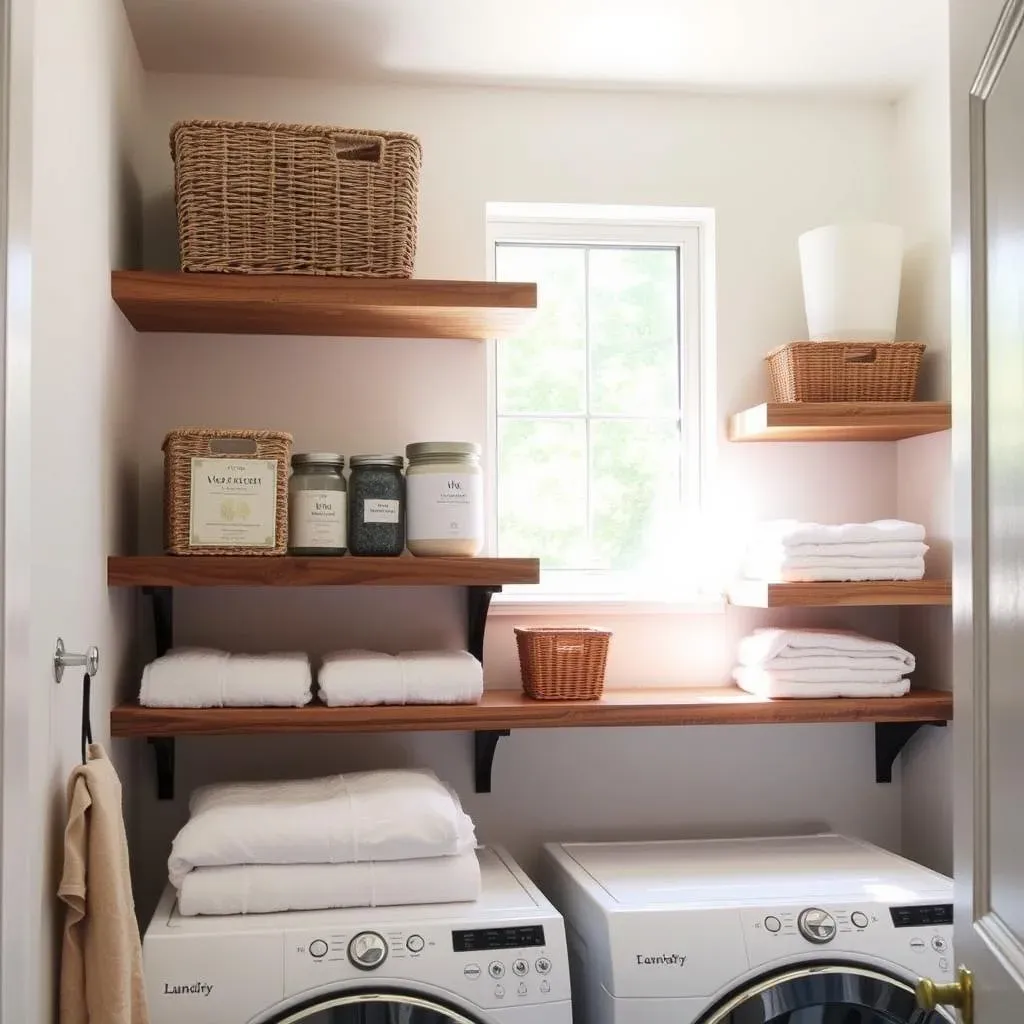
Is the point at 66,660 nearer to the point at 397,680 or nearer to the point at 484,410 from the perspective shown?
the point at 397,680

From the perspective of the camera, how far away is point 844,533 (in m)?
2.38

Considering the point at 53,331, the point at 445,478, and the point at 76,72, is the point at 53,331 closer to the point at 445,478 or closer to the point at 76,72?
the point at 76,72

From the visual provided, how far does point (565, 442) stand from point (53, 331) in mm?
1321

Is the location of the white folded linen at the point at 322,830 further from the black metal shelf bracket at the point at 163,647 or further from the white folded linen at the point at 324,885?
the black metal shelf bracket at the point at 163,647

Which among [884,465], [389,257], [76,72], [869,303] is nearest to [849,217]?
[869,303]

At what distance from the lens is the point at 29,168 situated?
3.65 feet

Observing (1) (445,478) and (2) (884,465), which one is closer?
(1) (445,478)

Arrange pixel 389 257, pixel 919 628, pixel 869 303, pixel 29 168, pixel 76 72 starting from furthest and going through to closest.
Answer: pixel 919 628
pixel 869 303
pixel 389 257
pixel 76 72
pixel 29 168

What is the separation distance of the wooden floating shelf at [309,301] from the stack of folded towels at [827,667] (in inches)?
32.7

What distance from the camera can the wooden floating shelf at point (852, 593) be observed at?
2.33m

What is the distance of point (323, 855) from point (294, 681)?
1.09 feet

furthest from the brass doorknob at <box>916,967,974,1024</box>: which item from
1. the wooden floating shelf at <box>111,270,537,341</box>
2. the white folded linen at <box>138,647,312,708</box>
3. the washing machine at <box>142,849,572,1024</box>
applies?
the wooden floating shelf at <box>111,270,537,341</box>

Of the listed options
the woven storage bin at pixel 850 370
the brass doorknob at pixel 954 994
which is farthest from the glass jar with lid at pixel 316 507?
the brass doorknob at pixel 954 994

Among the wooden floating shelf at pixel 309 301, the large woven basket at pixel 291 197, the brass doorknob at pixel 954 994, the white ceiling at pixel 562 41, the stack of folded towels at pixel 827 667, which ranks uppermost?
the white ceiling at pixel 562 41
